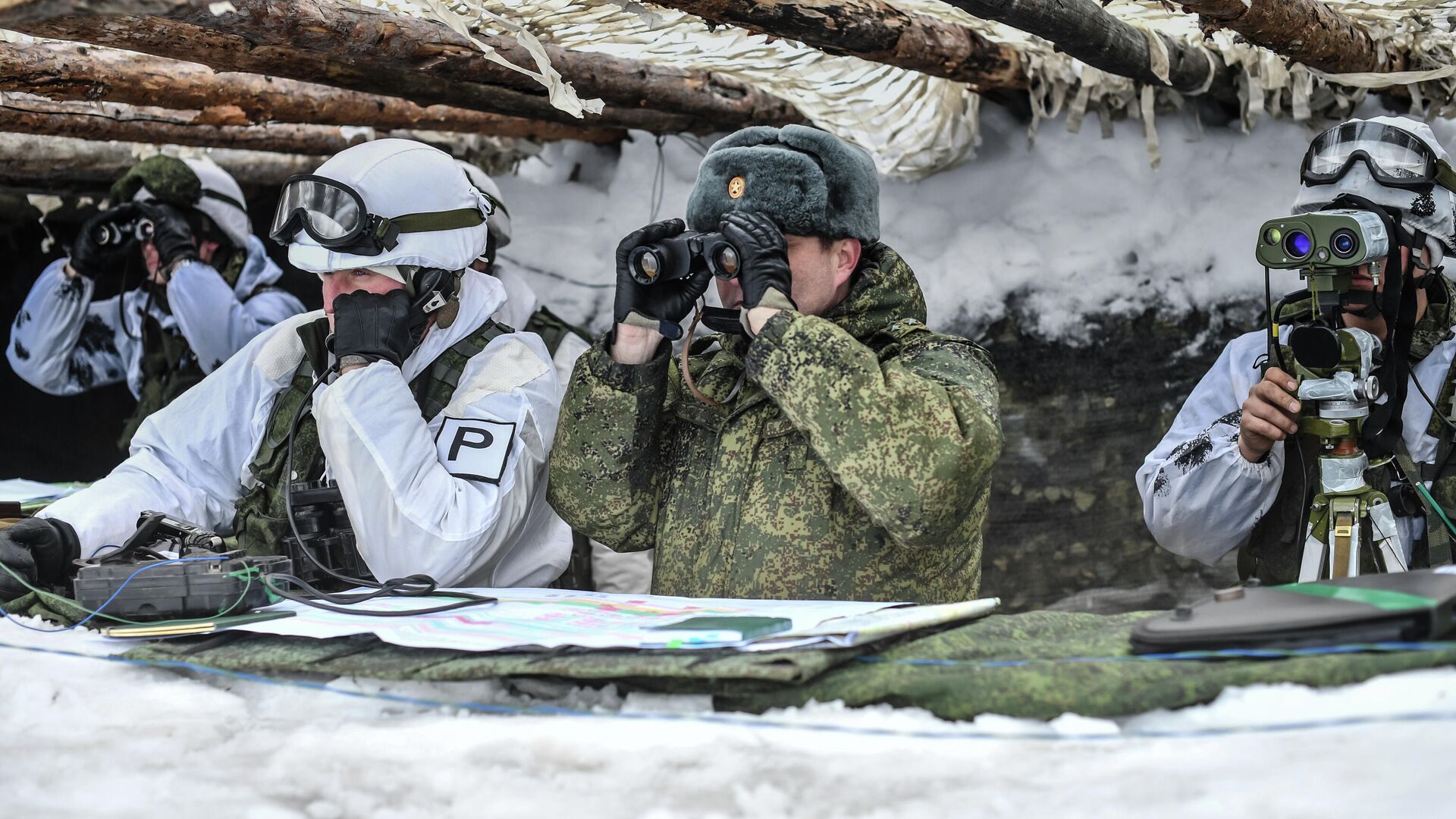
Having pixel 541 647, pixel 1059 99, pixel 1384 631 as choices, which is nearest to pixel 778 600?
pixel 541 647

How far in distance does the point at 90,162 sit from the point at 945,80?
9.94 feet

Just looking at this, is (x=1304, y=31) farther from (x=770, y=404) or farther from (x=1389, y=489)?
(x=770, y=404)

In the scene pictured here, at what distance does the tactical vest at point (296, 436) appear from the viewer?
7.73ft

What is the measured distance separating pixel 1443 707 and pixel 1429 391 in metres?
1.29

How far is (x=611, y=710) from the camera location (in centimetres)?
136

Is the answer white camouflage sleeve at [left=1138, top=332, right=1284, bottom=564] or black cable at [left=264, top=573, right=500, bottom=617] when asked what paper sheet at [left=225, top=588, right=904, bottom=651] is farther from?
white camouflage sleeve at [left=1138, top=332, right=1284, bottom=564]

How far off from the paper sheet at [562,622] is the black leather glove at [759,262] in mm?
437

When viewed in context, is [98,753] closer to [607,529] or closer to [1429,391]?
[607,529]

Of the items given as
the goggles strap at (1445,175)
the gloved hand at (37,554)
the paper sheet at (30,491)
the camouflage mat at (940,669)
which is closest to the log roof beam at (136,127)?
the paper sheet at (30,491)

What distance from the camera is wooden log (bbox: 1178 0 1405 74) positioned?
2592mm

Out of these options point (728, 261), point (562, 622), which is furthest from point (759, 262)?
point (562, 622)

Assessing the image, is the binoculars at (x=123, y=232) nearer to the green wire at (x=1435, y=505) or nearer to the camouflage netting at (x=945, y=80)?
the camouflage netting at (x=945, y=80)

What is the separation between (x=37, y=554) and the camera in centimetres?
204

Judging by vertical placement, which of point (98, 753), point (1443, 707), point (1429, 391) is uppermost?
point (1429, 391)
